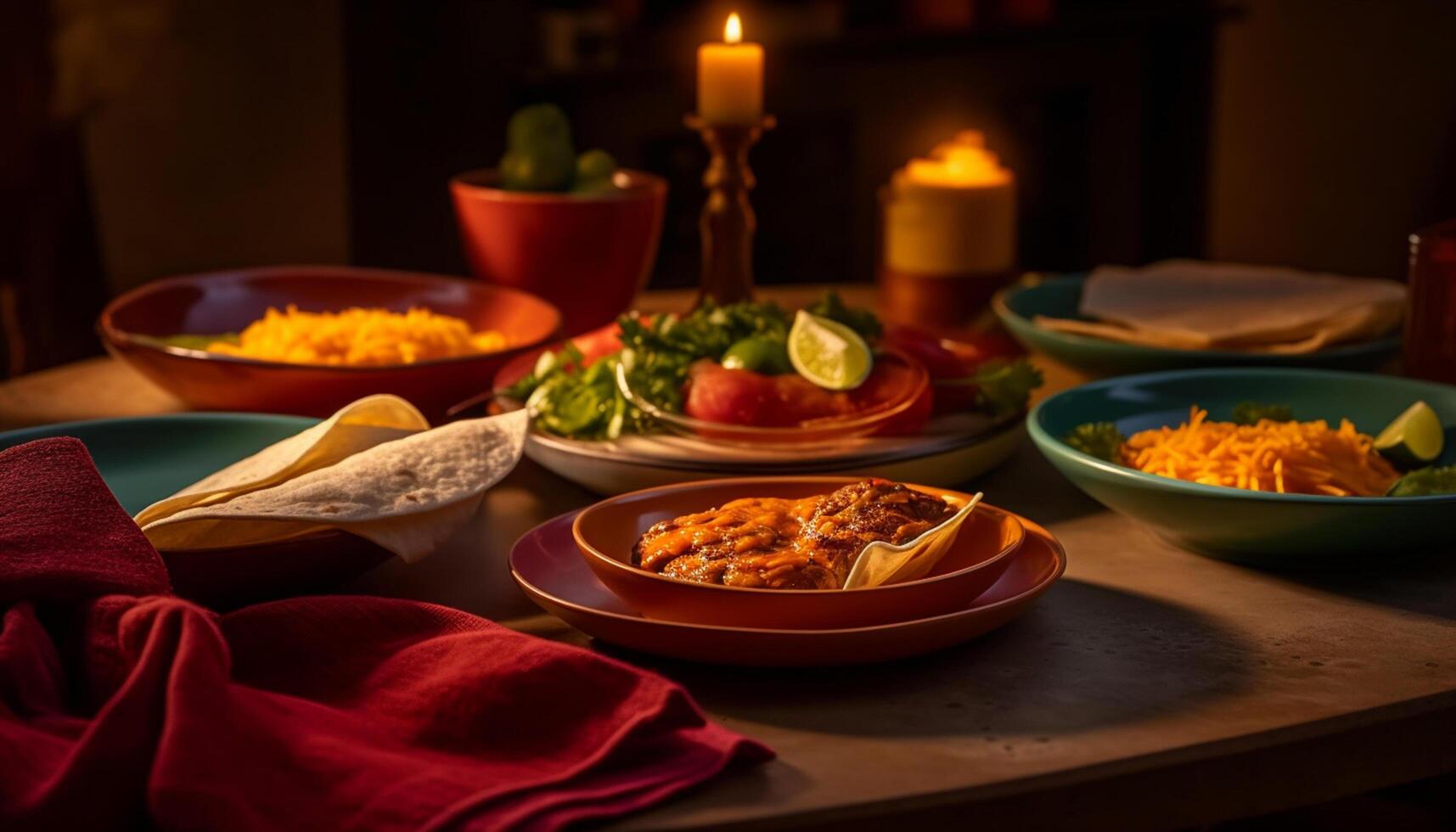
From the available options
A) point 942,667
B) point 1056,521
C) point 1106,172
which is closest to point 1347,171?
point 1106,172

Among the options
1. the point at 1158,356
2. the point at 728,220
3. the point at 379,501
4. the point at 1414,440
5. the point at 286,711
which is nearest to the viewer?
the point at 286,711

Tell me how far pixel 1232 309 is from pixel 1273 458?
74cm

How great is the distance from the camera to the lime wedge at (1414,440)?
129 cm

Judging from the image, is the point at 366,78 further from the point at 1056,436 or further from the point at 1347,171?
the point at 1347,171

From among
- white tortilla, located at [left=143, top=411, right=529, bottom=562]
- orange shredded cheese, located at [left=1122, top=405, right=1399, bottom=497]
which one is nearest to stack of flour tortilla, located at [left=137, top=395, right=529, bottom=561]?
white tortilla, located at [left=143, top=411, right=529, bottom=562]

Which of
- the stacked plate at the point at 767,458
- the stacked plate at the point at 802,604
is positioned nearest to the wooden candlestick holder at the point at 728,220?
the stacked plate at the point at 767,458

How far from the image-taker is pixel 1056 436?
4.56ft

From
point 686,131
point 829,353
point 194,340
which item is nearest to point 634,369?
point 829,353

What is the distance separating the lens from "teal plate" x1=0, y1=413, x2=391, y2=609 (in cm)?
101

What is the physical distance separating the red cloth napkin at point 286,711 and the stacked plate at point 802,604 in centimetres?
7

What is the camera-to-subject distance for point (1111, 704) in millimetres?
916

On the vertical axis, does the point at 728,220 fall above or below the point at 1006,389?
above

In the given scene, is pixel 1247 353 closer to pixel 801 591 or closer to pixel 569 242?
pixel 569 242

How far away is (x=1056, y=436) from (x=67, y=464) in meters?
0.85
